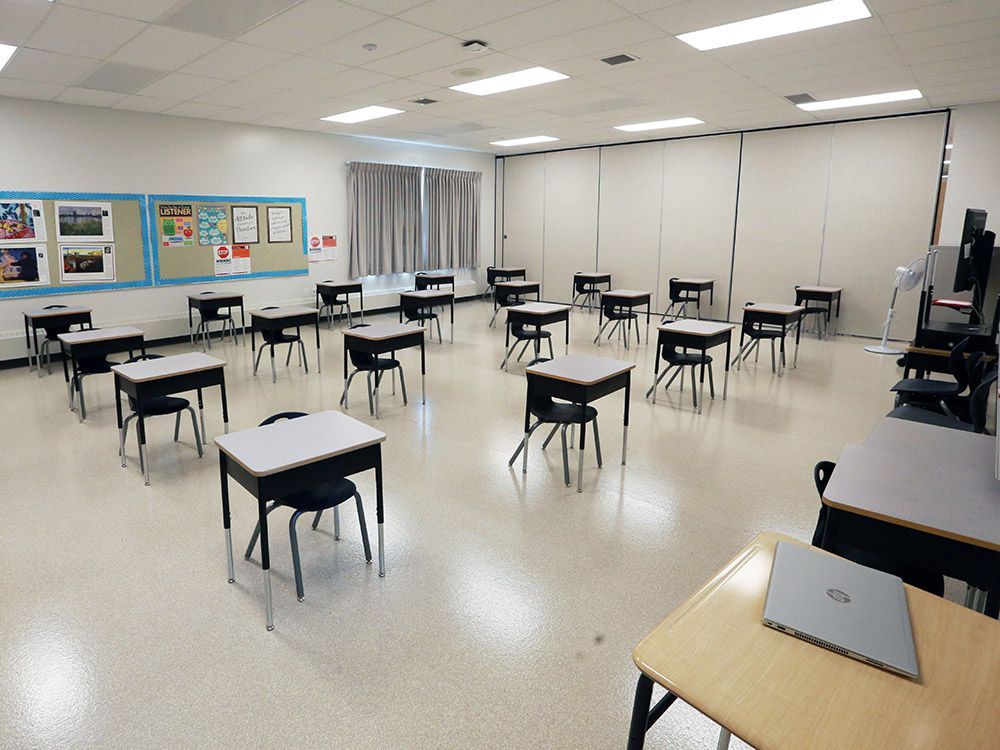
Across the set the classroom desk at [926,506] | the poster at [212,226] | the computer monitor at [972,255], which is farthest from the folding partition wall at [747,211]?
the classroom desk at [926,506]

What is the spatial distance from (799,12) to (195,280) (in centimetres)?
789

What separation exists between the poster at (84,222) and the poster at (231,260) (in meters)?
1.41

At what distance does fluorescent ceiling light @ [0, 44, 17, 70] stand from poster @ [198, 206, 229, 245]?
327cm

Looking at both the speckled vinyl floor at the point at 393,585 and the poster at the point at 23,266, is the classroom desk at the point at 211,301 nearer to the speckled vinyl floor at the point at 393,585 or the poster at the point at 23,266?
the poster at the point at 23,266

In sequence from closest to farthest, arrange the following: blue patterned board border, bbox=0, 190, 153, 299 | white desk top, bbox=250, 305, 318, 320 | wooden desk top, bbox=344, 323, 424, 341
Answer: wooden desk top, bbox=344, 323, 424, 341 → white desk top, bbox=250, 305, 318, 320 → blue patterned board border, bbox=0, 190, 153, 299

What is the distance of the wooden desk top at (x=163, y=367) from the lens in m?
3.95

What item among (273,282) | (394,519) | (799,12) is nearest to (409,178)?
(273,282)

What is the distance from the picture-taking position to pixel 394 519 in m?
3.49

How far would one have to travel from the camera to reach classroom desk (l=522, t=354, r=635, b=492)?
153 inches

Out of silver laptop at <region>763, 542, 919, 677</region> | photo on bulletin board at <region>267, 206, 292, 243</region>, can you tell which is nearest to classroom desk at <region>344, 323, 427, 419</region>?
silver laptop at <region>763, 542, 919, 677</region>

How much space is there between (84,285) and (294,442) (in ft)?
21.7

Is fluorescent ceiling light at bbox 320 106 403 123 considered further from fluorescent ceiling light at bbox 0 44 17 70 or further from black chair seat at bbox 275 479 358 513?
black chair seat at bbox 275 479 358 513

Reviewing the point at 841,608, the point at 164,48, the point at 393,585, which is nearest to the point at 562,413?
the point at 393,585

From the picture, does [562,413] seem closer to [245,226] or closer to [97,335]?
[97,335]
